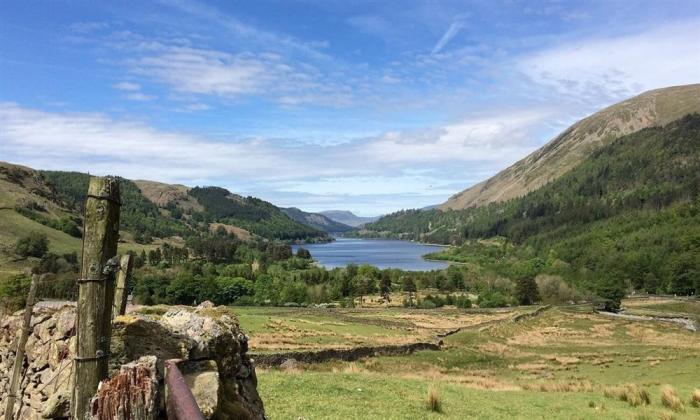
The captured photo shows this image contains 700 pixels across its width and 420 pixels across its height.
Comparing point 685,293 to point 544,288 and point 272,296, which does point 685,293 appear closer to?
point 544,288

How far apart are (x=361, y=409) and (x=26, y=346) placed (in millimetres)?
11679

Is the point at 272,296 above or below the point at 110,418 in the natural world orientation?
below

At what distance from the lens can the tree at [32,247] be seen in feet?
620

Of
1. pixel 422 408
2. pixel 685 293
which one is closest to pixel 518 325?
pixel 422 408

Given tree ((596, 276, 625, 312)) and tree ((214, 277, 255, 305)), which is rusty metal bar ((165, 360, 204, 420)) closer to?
tree ((596, 276, 625, 312))

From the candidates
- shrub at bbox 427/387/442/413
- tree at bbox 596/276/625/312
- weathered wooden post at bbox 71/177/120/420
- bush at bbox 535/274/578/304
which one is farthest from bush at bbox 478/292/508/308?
weathered wooden post at bbox 71/177/120/420

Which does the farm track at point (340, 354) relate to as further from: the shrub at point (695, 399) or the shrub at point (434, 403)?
the shrub at point (695, 399)

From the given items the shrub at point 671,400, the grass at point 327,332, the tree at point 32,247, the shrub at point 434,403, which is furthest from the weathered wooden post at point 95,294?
the tree at point 32,247

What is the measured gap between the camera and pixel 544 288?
483 ft

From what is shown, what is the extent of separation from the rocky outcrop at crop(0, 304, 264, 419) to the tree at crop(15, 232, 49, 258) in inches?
8409

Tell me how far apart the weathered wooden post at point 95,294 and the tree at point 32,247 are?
711 ft

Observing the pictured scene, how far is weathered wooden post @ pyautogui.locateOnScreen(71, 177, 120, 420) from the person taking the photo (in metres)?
6.51

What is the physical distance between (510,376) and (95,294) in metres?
38.5

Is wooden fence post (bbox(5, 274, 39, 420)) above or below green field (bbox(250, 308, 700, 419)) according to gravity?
above
